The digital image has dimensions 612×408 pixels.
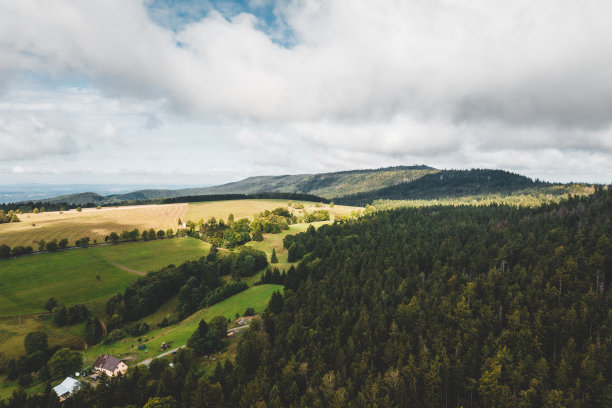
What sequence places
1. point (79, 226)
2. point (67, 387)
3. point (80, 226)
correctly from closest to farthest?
point (67, 387) < point (79, 226) < point (80, 226)

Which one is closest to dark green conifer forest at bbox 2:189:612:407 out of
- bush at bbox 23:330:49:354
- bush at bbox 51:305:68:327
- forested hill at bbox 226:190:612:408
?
forested hill at bbox 226:190:612:408

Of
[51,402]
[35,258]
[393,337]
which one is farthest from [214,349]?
[35,258]

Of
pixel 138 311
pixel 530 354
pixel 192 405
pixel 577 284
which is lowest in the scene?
pixel 138 311

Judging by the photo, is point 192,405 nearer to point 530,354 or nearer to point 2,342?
point 530,354

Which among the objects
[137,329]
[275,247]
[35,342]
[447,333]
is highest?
[275,247]

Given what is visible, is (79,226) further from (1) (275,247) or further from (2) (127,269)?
(1) (275,247)

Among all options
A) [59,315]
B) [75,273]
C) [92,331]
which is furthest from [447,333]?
[75,273]
